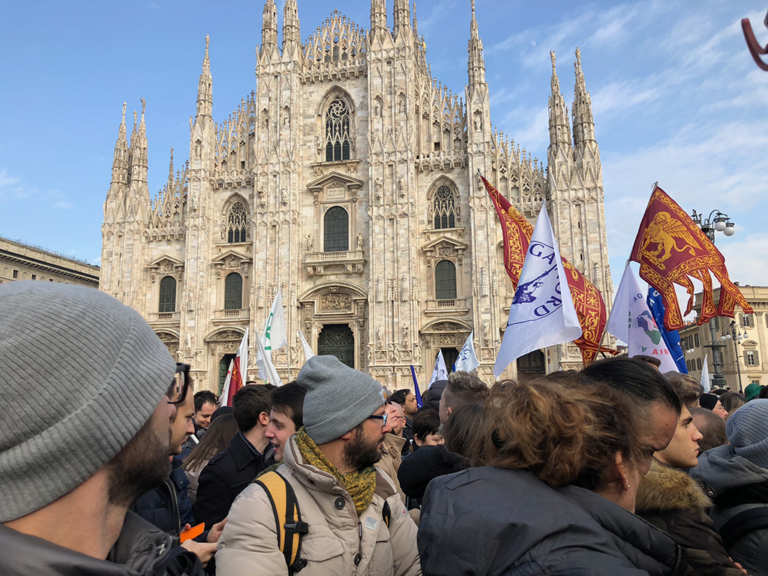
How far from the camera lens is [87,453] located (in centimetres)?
116

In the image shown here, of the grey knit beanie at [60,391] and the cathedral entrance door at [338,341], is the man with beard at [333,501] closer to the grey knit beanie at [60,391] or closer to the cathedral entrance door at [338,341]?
the grey knit beanie at [60,391]

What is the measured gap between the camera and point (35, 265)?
4038 cm

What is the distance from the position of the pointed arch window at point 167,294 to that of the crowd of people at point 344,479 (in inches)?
1048

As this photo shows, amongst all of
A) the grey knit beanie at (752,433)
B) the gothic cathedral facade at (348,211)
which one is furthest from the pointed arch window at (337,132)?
the grey knit beanie at (752,433)

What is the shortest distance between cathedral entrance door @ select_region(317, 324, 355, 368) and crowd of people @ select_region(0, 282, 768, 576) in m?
22.7

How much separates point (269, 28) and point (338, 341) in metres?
16.2

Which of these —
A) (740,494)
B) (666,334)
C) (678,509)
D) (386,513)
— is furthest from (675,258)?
(386,513)

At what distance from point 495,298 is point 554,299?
1758 cm

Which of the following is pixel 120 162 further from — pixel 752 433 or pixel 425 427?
pixel 752 433

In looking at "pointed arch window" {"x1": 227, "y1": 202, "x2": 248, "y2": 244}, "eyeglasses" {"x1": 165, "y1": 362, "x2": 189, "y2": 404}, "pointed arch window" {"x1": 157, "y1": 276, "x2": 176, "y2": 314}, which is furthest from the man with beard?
"pointed arch window" {"x1": 157, "y1": 276, "x2": 176, "y2": 314}

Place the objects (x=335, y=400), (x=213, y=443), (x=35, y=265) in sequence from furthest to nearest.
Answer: (x=35, y=265) < (x=213, y=443) < (x=335, y=400)

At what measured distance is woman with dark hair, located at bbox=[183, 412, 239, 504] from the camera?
4.59 meters

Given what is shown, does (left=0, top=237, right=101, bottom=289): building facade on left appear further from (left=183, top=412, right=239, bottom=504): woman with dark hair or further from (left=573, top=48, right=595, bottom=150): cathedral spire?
(left=183, top=412, right=239, bottom=504): woman with dark hair

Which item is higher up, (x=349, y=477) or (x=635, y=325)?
(x=635, y=325)
